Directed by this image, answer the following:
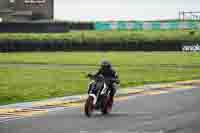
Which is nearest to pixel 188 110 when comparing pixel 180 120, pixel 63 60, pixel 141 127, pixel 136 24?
pixel 180 120

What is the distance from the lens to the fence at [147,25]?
70875mm

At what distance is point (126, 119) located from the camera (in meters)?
17.7

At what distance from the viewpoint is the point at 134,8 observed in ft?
243

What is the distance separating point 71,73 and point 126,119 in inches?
781

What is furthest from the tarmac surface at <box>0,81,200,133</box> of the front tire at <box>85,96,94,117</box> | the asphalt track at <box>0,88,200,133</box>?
the front tire at <box>85,96,94,117</box>

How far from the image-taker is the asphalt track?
15.4m

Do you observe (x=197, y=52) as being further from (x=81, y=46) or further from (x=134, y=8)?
(x=134, y=8)

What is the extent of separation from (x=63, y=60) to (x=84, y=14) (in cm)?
2831

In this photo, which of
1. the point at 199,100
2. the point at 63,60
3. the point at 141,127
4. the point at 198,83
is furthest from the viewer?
the point at 63,60

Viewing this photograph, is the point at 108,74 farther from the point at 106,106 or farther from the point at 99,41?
the point at 99,41

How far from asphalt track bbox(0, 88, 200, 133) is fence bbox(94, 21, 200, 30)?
48614 mm

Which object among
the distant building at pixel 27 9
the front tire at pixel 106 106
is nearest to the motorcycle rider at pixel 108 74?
the front tire at pixel 106 106

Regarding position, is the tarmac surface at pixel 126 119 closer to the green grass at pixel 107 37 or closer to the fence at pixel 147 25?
the green grass at pixel 107 37

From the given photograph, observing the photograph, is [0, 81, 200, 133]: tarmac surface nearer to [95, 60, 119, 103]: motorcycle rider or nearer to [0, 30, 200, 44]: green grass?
[95, 60, 119, 103]: motorcycle rider
